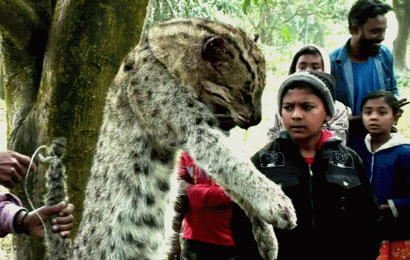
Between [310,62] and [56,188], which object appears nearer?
[56,188]

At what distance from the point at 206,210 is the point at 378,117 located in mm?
1522

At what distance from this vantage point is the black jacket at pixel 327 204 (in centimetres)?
280

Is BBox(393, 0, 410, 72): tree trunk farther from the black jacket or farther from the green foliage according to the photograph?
the black jacket

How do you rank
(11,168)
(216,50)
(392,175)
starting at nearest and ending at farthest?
(11,168), (216,50), (392,175)

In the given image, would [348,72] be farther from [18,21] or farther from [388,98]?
[18,21]

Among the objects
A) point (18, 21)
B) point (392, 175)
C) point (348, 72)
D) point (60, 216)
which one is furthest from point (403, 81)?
point (60, 216)

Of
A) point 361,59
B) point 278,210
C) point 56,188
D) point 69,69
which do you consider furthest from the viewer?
point 361,59

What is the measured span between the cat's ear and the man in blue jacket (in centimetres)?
187

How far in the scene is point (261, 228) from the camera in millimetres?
2807

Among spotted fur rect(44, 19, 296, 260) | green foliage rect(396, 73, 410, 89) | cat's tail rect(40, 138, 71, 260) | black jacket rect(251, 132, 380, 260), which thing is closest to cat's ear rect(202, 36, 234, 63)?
spotted fur rect(44, 19, 296, 260)

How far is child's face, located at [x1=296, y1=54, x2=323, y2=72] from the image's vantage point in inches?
174

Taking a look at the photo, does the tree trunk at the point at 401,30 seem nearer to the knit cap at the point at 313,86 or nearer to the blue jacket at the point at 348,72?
the blue jacket at the point at 348,72

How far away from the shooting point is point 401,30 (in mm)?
18969

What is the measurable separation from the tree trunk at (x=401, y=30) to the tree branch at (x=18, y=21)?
16670mm
